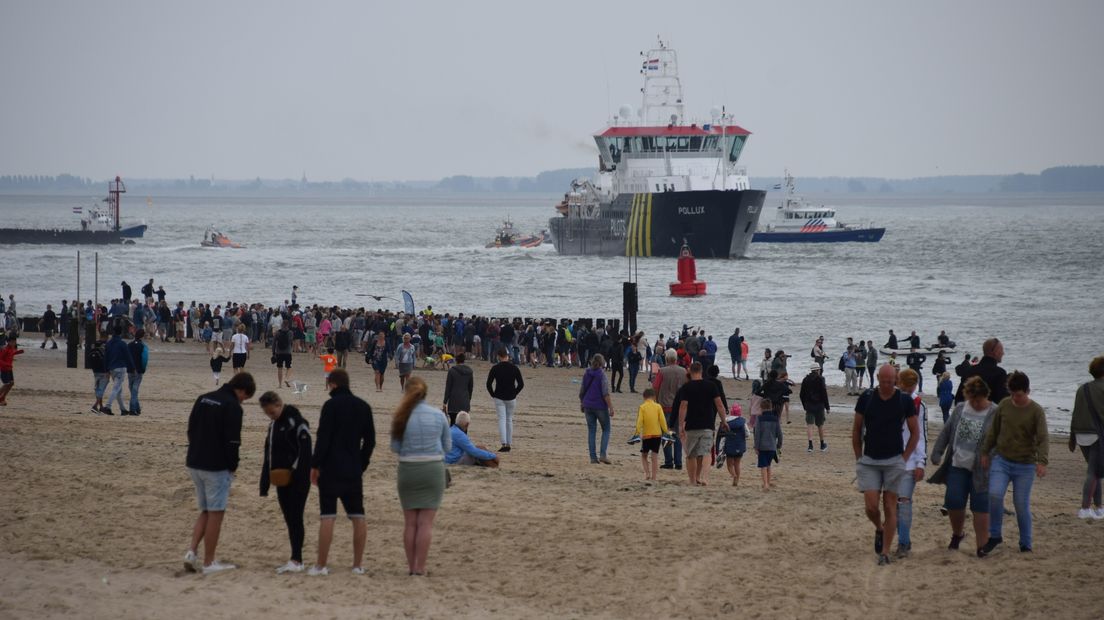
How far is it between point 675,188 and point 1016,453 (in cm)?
6860

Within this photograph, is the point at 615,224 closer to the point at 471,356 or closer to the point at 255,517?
the point at 471,356

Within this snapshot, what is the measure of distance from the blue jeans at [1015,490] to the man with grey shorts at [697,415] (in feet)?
10.7

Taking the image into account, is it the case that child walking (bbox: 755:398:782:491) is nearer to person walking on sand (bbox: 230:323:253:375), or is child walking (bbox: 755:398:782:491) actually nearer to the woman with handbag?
the woman with handbag

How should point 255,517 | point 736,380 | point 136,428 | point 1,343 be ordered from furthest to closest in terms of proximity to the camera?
point 736,380
point 1,343
point 136,428
point 255,517

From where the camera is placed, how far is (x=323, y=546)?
804 cm

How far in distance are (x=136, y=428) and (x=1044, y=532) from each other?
969 centimetres

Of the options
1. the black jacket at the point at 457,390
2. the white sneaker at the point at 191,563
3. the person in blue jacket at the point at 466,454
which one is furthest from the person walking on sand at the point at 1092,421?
the black jacket at the point at 457,390

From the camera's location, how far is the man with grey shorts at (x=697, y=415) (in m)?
11.5

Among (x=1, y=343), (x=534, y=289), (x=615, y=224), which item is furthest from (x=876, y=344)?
(x=615, y=224)

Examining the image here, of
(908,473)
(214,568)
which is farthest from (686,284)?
(214,568)

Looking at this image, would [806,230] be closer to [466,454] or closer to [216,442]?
[466,454]

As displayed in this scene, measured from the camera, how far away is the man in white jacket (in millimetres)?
8328

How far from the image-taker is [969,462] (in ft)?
28.0

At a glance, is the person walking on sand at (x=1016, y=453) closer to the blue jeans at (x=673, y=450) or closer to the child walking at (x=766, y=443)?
the child walking at (x=766, y=443)
